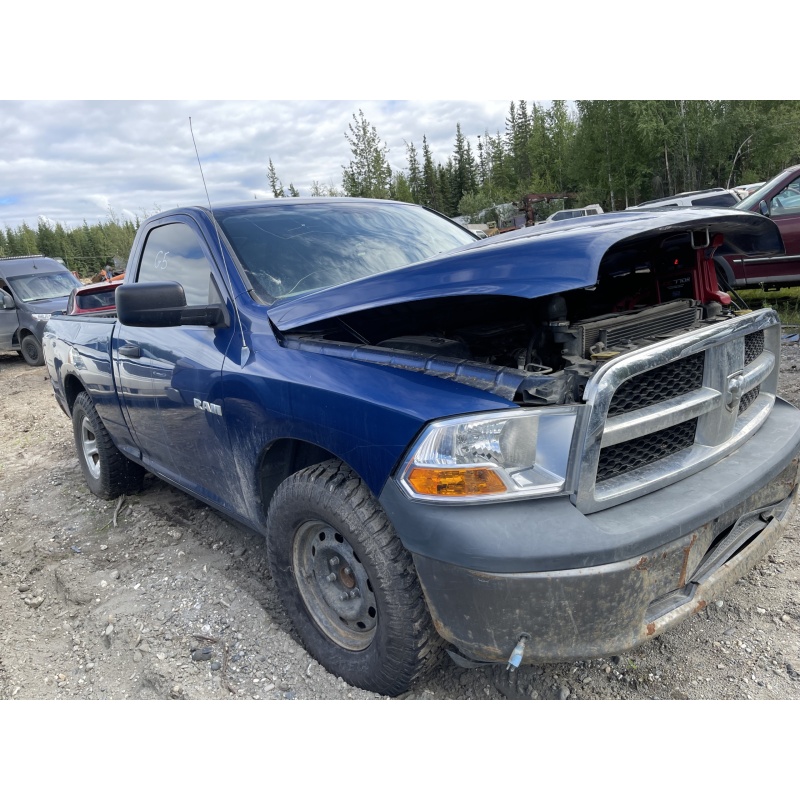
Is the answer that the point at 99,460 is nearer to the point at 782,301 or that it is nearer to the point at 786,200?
the point at 786,200

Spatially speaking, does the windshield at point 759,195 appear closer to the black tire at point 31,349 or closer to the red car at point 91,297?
the red car at point 91,297

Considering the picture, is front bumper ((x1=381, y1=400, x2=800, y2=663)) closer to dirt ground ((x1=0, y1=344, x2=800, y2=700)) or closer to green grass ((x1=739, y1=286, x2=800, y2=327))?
dirt ground ((x1=0, y1=344, x2=800, y2=700))

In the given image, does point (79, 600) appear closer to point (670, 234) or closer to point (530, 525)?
point (530, 525)

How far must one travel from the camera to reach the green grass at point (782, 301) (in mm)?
6804

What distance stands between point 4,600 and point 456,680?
2.51m

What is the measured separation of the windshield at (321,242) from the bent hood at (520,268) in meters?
0.39

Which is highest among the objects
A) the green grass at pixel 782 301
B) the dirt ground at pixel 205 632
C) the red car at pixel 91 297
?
the red car at pixel 91 297

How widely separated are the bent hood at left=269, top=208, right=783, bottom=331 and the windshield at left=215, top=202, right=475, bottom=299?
39 centimetres

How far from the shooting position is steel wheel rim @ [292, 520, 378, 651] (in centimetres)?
208

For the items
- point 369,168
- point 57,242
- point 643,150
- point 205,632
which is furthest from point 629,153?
point 57,242

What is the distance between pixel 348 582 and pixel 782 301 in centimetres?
771

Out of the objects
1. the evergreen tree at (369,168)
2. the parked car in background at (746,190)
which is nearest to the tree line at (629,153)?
the evergreen tree at (369,168)

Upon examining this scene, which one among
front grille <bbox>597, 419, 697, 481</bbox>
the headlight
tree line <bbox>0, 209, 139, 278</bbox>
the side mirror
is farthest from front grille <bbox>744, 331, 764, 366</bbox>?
tree line <bbox>0, 209, 139, 278</bbox>

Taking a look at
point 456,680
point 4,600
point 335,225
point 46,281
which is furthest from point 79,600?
point 46,281
